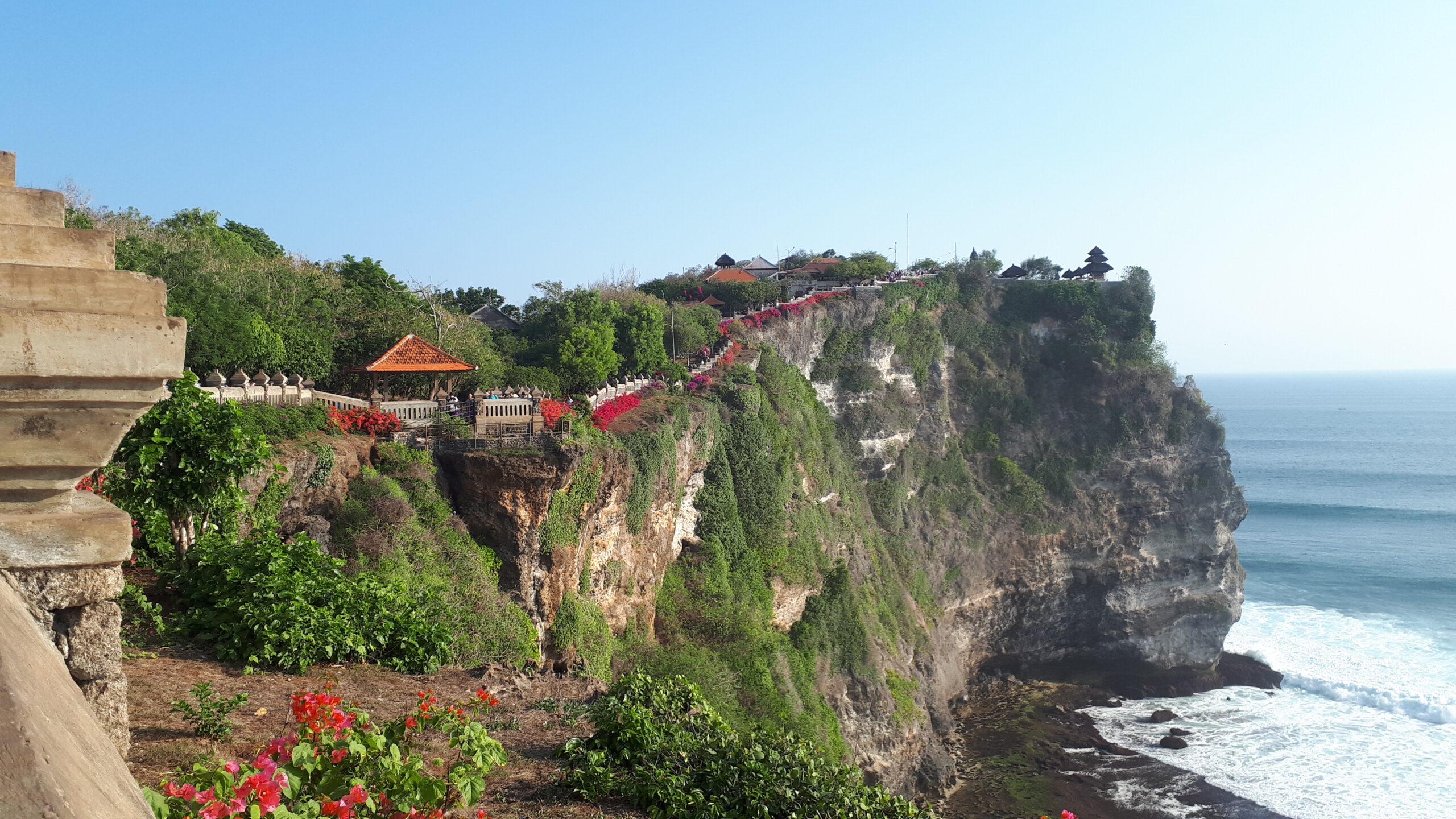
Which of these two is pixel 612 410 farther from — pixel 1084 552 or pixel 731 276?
pixel 731 276

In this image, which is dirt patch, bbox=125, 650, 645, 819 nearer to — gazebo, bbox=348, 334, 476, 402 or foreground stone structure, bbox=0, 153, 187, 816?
foreground stone structure, bbox=0, 153, 187, 816

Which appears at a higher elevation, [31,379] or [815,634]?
[31,379]

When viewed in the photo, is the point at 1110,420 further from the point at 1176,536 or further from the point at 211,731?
the point at 211,731

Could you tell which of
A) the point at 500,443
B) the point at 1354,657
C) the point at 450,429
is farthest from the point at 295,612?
the point at 1354,657

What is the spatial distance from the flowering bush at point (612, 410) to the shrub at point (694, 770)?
17.9m

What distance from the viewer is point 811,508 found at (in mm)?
42688

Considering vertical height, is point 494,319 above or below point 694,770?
above

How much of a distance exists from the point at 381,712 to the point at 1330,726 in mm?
46733

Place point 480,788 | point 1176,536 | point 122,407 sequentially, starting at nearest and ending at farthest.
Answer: point 122,407, point 480,788, point 1176,536

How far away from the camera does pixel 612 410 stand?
102 ft

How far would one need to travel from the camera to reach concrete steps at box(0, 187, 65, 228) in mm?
4461

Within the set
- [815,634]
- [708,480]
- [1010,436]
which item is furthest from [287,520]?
[1010,436]

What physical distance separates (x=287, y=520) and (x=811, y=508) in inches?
1089

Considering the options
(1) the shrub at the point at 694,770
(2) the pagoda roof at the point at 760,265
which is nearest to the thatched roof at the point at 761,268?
(2) the pagoda roof at the point at 760,265
